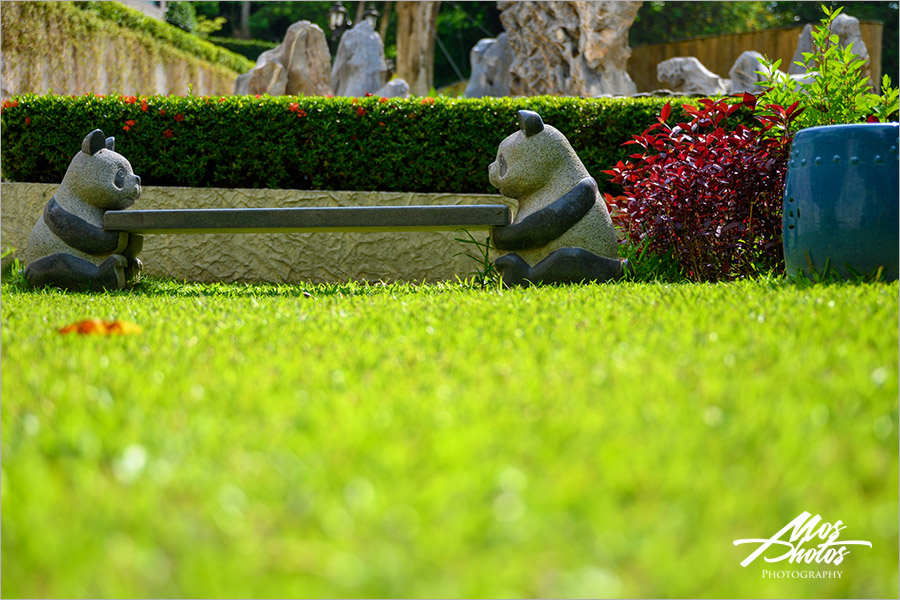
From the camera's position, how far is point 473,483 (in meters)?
1.27

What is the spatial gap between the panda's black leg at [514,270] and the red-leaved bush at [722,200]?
105 cm

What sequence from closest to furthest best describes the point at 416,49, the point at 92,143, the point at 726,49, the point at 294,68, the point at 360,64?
the point at 92,143 → the point at 294,68 → the point at 416,49 → the point at 360,64 → the point at 726,49

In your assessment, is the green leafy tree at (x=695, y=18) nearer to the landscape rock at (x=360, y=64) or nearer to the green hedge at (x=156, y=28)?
the landscape rock at (x=360, y=64)

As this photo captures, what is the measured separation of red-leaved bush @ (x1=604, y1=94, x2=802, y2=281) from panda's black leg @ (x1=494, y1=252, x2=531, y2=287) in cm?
105

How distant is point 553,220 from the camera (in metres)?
4.84

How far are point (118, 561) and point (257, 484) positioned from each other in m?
0.28

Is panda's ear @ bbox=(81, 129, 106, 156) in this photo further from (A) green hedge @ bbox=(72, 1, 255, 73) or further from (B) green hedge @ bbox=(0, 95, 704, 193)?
(A) green hedge @ bbox=(72, 1, 255, 73)

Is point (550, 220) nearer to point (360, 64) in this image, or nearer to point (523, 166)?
point (523, 166)

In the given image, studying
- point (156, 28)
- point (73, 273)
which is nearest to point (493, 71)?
point (156, 28)

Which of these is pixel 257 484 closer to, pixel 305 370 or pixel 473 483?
pixel 473 483

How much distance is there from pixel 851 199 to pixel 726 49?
17.1 meters

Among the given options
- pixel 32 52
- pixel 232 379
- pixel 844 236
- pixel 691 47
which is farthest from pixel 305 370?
pixel 691 47

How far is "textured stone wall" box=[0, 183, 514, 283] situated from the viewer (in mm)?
7344

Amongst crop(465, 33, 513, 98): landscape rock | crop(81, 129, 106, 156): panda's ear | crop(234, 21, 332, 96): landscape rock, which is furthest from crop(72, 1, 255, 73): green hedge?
crop(81, 129, 106, 156): panda's ear
